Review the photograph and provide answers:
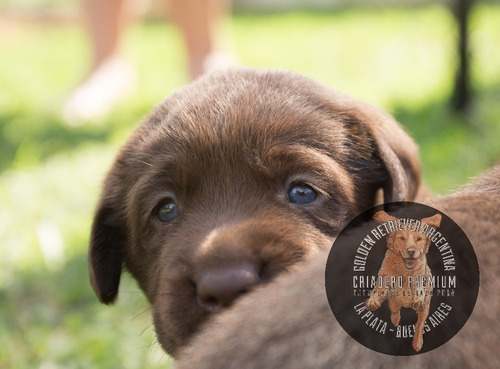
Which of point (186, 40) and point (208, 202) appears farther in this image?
point (186, 40)

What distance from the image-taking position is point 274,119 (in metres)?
2.77

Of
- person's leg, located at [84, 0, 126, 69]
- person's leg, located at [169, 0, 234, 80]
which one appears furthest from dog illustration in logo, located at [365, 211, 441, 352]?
person's leg, located at [84, 0, 126, 69]

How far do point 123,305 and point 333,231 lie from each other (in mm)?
1795

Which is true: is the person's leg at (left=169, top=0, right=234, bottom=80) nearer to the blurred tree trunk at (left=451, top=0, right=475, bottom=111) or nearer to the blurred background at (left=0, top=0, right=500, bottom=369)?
the blurred background at (left=0, top=0, right=500, bottom=369)

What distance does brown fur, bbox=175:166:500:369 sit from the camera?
4.62ft

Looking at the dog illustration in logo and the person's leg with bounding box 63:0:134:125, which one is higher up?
the dog illustration in logo

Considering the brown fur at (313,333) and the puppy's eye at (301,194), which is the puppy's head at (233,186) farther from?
the brown fur at (313,333)

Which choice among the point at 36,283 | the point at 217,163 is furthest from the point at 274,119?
the point at 36,283

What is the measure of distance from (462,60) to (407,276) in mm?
5446

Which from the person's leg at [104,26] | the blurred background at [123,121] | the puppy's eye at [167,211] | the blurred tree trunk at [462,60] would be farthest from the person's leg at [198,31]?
the puppy's eye at [167,211]

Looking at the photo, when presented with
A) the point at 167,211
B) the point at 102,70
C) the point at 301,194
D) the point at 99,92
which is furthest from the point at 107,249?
the point at 102,70

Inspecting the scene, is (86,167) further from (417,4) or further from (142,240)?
(417,4)

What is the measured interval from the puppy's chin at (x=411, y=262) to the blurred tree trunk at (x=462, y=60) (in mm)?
5216

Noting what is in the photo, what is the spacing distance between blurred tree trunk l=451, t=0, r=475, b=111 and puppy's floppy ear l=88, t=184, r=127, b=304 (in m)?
4.20
